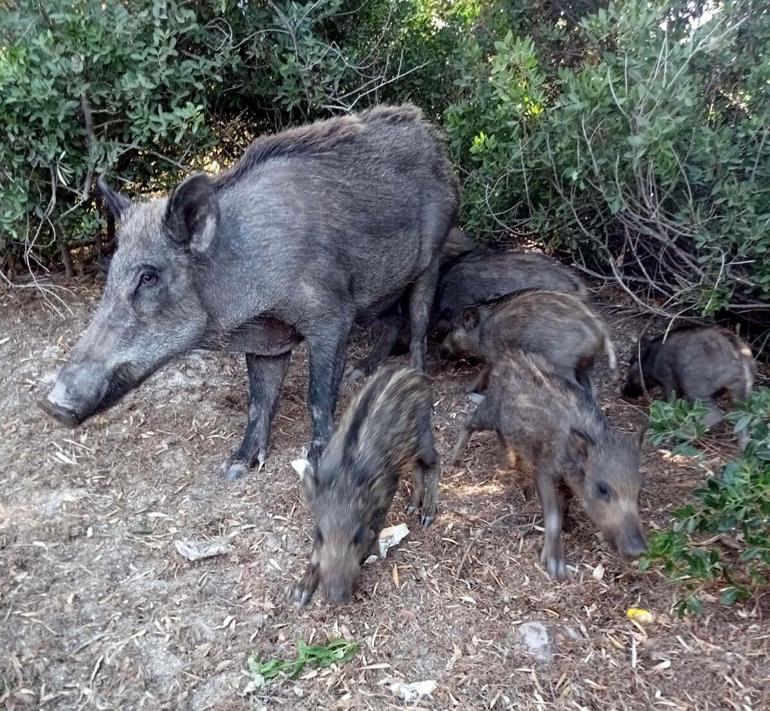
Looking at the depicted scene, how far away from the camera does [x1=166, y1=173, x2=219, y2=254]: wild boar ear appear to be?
11.0 ft

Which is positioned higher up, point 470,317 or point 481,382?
point 470,317

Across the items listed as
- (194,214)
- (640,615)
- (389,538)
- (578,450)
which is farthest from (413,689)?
(194,214)

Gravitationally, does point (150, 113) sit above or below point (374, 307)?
Result: above

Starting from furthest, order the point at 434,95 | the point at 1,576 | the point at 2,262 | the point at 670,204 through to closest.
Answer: the point at 434,95, the point at 2,262, the point at 670,204, the point at 1,576

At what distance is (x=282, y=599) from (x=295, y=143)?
2273 mm

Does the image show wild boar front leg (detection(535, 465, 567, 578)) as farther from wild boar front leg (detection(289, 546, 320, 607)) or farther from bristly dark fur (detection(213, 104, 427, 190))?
bristly dark fur (detection(213, 104, 427, 190))

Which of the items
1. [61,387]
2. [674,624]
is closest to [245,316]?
[61,387]

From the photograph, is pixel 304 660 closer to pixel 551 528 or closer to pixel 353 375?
pixel 551 528

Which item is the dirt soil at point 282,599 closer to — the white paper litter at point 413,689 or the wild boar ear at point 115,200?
the white paper litter at point 413,689

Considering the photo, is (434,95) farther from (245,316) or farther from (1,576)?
(1,576)

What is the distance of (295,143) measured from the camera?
4.05 meters

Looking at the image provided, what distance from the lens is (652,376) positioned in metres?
4.55

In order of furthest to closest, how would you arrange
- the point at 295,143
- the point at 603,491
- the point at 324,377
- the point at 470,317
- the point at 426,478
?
the point at 470,317 < the point at 295,143 < the point at 324,377 < the point at 426,478 < the point at 603,491

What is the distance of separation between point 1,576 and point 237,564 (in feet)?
3.19
